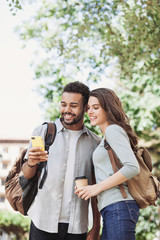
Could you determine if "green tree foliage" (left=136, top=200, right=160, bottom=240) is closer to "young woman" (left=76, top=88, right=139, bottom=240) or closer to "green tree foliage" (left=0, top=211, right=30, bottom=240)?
"green tree foliage" (left=0, top=211, right=30, bottom=240)

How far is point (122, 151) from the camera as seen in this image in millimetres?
2713

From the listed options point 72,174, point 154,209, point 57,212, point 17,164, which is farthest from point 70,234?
point 154,209

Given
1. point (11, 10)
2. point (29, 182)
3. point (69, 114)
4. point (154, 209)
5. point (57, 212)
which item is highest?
point (11, 10)

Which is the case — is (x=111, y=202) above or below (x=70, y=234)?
above

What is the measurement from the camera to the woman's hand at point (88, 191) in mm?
2777

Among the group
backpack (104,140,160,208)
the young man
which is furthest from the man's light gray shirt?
backpack (104,140,160,208)

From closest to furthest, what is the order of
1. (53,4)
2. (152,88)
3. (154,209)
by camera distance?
(152,88)
(53,4)
(154,209)

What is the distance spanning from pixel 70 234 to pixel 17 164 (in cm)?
86

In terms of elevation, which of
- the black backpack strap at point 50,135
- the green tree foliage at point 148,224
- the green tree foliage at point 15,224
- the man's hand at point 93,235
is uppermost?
the black backpack strap at point 50,135

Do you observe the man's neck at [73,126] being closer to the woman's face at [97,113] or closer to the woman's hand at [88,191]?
the woman's face at [97,113]

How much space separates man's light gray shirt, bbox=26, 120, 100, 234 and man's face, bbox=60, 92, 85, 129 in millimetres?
104

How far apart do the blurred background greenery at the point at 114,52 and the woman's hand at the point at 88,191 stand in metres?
3.12

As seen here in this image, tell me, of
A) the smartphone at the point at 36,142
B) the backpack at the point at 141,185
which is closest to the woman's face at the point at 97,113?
the backpack at the point at 141,185

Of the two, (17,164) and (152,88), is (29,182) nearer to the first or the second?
(17,164)
